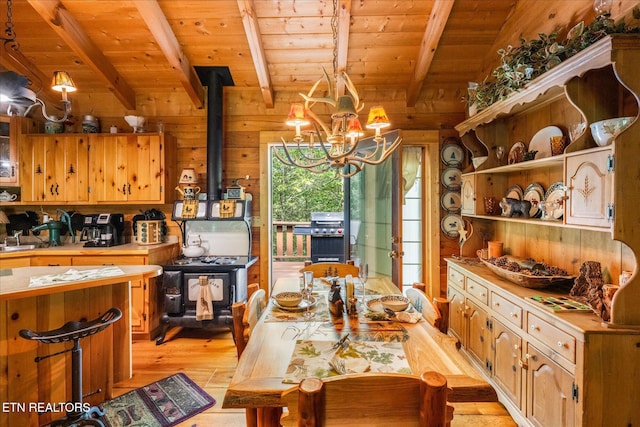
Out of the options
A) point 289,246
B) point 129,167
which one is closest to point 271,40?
point 129,167

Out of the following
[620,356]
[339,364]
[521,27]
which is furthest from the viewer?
[521,27]

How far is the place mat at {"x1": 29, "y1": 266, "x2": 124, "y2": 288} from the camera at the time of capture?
182cm

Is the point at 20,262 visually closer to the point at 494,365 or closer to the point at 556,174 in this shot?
the point at 494,365

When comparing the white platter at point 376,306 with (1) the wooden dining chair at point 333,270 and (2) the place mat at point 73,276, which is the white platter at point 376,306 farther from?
(2) the place mat at point 73,276

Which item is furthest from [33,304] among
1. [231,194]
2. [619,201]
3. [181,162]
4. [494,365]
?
[619,201]

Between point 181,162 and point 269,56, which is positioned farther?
point 181,162

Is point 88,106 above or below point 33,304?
above

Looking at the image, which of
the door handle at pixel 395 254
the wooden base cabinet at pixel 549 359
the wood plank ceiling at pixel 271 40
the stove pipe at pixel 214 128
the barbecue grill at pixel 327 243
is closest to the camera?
the wooden base cabinet at pixel 549 359

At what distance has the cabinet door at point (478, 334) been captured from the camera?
232 centimetres

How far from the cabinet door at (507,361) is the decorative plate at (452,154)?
1.86 meters

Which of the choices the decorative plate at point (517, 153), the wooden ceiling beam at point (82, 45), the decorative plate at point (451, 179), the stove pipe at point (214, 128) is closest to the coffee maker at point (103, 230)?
the stove pipe at point (214, 128)

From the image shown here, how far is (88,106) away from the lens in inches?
144

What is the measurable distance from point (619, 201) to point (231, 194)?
10.1 feet

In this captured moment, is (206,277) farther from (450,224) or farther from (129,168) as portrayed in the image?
(450,224)
